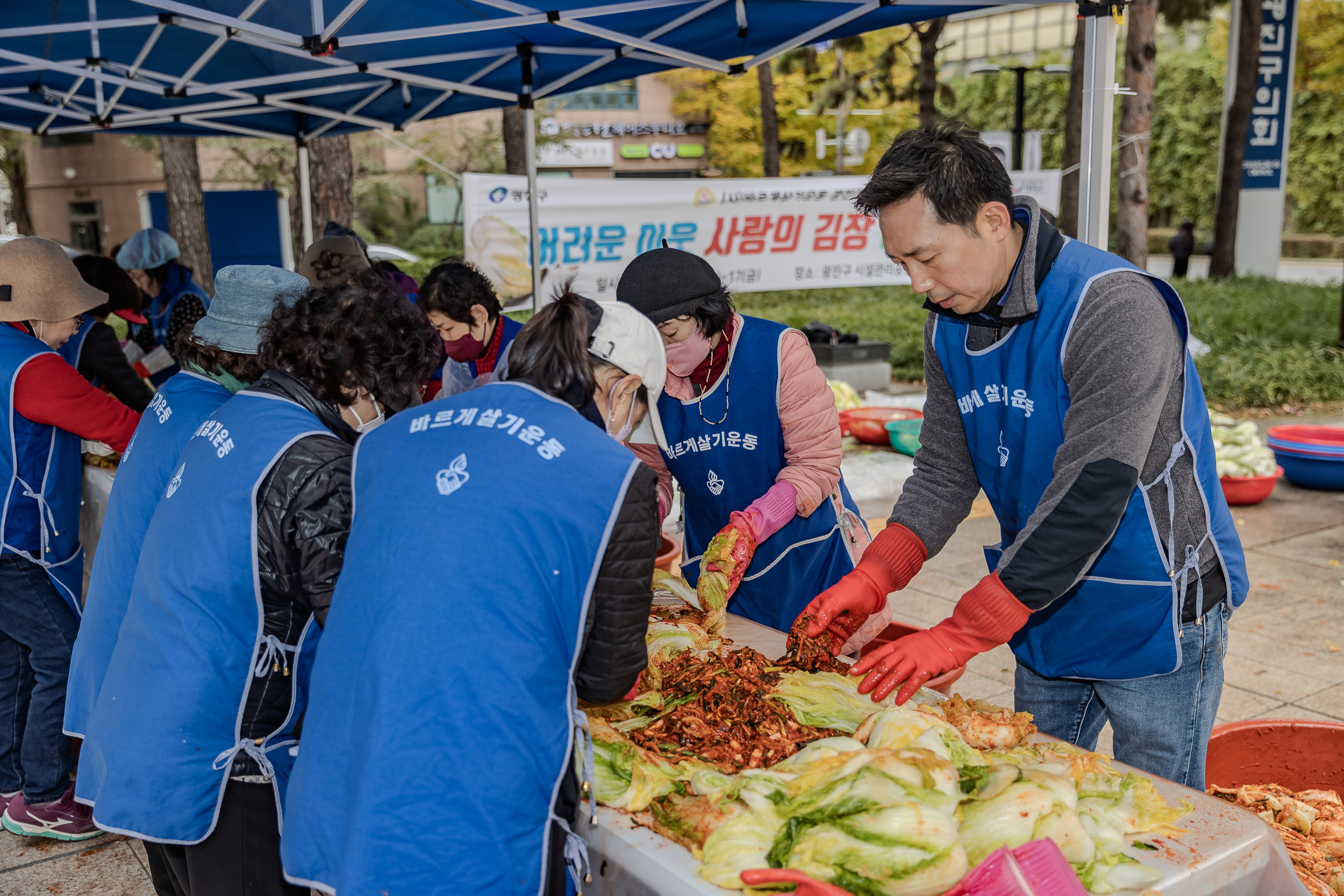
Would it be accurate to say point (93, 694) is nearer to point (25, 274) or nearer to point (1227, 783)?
point (25, 274)

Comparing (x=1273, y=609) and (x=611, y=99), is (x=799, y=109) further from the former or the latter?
(x=1273, y=609)

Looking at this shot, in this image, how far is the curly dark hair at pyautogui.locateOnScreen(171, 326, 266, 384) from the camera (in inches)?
96.8

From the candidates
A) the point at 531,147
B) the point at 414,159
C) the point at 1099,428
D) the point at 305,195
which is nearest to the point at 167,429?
the point at 1099,428

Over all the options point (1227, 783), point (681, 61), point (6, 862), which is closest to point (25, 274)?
point (6, 862)

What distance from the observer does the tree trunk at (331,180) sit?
30.9ft

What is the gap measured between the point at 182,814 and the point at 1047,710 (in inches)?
77.1

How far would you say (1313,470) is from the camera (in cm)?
734

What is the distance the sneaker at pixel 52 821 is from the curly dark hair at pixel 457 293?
7.11 ft

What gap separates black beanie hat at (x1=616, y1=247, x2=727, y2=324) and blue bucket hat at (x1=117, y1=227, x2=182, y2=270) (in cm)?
431

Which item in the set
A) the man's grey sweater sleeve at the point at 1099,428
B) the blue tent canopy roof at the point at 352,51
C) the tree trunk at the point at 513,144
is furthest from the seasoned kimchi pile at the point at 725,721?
the tree trunk at the point at 513,144

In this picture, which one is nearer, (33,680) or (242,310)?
(242,310)

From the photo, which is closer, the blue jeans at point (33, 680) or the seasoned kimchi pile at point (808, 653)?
the seasoned kimchi pile at point (808, 653)

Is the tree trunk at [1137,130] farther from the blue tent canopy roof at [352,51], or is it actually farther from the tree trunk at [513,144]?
the blue tent canopy roof at [352,51]

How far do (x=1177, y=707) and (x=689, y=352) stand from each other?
5.17 feet
